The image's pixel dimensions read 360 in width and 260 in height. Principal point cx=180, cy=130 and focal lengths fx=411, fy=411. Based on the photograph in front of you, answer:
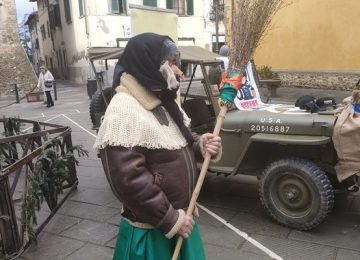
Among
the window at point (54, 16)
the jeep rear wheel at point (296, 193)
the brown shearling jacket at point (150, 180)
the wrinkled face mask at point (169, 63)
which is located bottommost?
the jeep rear wheel at point (296, 193)

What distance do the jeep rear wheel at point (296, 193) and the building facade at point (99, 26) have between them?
52.5ft

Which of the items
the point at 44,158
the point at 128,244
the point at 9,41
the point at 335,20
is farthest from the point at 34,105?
the point at 128,244

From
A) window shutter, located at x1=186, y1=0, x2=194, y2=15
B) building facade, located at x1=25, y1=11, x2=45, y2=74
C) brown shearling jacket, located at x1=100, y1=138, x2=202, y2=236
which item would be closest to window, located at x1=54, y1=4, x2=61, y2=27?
window shutter, located at x1=186, y1=0, x2=194, y2=15

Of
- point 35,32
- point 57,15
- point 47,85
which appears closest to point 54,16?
point 57,15

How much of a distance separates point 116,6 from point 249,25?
828 inches

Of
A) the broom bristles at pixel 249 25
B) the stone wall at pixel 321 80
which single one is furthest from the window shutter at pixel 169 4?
the broom bristles at pixel 249 25

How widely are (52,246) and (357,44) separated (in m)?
12.0

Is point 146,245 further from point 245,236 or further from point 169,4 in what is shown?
point 169,4

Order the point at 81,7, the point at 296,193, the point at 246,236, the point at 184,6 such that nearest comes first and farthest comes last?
the point at 246,236, the point at 296,193, the point at 81,7, the point at 184,6

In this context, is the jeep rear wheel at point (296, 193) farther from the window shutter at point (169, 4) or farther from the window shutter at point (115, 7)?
the window shutter at point (169, 4)

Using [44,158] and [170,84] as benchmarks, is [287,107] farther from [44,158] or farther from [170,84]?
[170,84]

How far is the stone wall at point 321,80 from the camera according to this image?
13.3 metres

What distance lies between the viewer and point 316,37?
14211 mm

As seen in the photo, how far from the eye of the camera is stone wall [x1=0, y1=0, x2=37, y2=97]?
24484 millimetres
